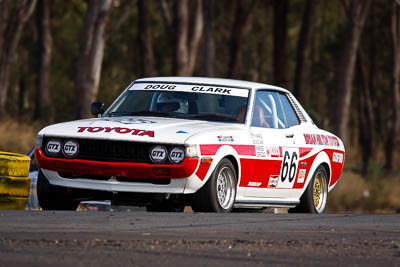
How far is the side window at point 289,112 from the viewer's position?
1234cm

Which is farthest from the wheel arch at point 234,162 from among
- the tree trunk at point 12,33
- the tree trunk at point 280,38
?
the tree trunk at point 280,38

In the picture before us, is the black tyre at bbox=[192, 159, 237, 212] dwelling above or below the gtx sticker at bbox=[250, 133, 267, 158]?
below

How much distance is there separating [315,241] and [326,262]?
117 centimetres

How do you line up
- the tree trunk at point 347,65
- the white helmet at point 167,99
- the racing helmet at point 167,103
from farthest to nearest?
the tree trunk at point 347,65 → the white helmet at point 167,99 → the racing helmet at point 167,103

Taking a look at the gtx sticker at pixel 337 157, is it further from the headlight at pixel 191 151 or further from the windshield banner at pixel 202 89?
the headlight at pixel 191 151

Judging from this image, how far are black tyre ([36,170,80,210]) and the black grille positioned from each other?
55 cm

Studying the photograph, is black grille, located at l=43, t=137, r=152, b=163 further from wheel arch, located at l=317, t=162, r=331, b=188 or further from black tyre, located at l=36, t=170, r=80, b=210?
wheel arch, located at l=317, t=162, r=331, b=188

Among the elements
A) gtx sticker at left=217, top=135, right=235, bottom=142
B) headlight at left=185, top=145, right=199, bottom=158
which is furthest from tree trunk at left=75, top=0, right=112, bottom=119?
headlight at left=185, top=145, right=199, bottom=158

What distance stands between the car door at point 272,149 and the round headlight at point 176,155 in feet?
3.97

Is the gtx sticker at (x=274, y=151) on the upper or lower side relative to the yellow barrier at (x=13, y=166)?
upper

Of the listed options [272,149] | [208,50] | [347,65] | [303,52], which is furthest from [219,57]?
[272,149]

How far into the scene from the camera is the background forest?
84.9 ft

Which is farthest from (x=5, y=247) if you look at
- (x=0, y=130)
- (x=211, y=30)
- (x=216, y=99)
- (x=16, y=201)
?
(x=211, y=30)

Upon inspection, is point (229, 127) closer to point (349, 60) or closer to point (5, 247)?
point (5, 247)
